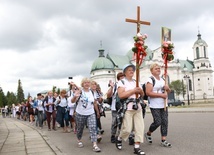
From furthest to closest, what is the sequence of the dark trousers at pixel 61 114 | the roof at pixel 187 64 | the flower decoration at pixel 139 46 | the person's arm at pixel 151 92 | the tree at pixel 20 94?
the tree at pixel 20 94, the roof at pixel 187 64, the dark trousers at pixel 61 114, the person's arm at pixel 151 92, the flower decoration at pixel 139 46

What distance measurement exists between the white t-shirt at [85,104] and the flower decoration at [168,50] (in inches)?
91.5

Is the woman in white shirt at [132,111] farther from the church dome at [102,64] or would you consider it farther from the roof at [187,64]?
the roof at [187,64]

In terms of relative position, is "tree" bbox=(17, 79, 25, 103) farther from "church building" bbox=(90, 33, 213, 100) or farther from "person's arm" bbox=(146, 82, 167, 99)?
"person's arm" bbox=(146, 82, 167, 99)

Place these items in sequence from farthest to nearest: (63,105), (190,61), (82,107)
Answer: (190,61) → (63,105) → (82,107)

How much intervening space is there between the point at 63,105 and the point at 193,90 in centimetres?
9871

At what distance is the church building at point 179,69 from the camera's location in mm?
93125

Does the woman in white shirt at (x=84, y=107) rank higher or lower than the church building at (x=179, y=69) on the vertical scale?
lower

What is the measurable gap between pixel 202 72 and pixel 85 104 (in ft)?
347

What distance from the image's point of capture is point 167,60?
24.0 feet

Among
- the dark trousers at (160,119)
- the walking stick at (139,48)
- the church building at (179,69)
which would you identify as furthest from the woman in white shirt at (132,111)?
the church building at (179,69)

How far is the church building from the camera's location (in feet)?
306

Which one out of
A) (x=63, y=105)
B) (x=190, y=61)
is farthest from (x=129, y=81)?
(x=190, y=61)

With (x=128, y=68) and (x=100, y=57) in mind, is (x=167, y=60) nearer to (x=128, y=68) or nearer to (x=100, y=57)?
(x=128, y=68)

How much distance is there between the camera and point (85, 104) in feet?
23.6
